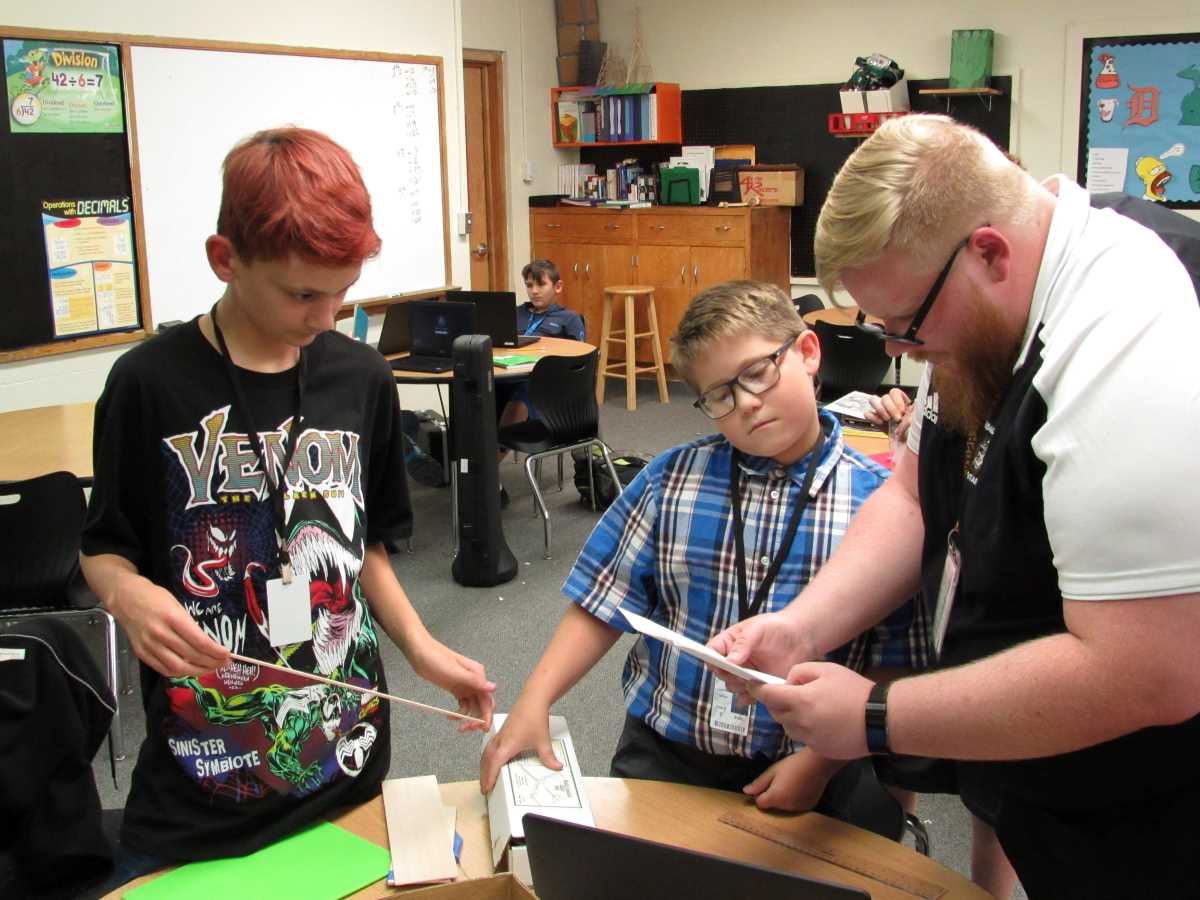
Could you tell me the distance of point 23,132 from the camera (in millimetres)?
4645

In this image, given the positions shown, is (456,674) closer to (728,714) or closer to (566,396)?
(728,714)

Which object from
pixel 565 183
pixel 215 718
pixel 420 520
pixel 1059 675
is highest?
pixel 565 183

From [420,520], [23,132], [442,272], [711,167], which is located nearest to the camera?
[23,132]

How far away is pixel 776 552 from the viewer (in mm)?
1640

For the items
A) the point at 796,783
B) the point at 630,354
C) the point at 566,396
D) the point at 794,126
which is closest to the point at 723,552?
the point at 796,783

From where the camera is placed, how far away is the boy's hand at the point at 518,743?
146 centimetres

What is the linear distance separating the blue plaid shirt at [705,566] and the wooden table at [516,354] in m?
2.97

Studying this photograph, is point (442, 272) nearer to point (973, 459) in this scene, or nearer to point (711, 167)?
point (711, 167)

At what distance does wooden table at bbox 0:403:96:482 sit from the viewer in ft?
10.5

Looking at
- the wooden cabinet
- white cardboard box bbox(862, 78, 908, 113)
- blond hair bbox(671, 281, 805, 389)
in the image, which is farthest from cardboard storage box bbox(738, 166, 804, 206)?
blond hair bbox(671, 281, 805, 389)

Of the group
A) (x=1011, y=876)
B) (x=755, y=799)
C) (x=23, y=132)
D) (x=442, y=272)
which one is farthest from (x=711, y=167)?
(x=755, y=799)

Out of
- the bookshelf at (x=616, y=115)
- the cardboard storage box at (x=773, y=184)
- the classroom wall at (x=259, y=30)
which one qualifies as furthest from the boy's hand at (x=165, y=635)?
the bookshelf at (x=616, y=115)

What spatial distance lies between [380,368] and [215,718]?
496 mm

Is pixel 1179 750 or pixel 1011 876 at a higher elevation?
pixel 1179 750
